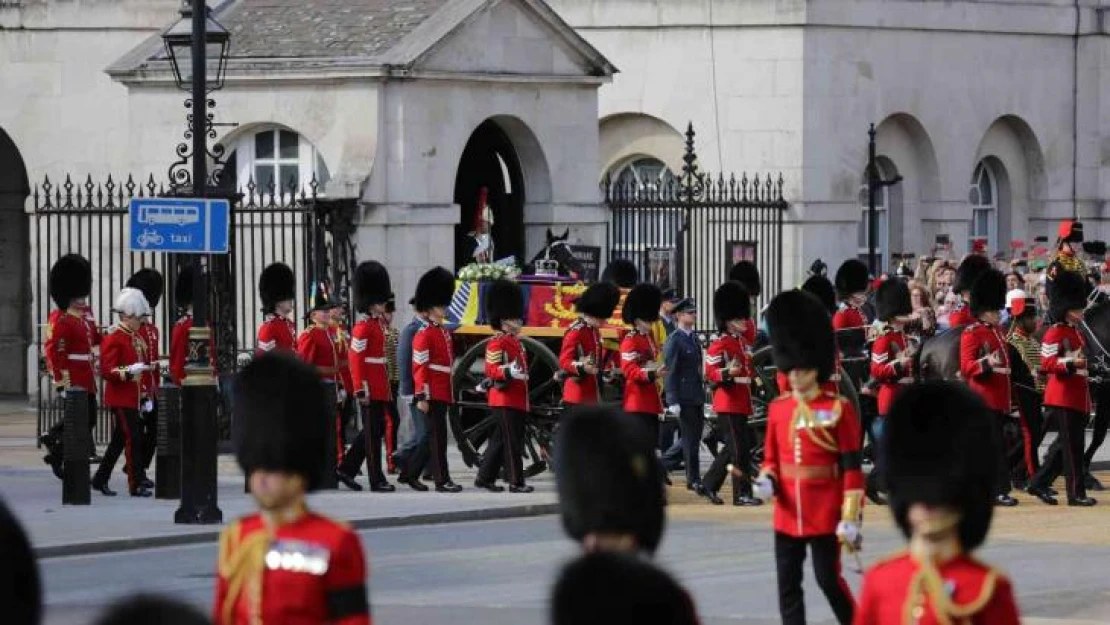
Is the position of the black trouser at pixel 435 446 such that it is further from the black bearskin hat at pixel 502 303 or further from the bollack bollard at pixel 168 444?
the bollack bollard at pixel 168 444

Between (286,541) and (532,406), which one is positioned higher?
(286,541)

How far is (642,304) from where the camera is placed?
64.3 feet

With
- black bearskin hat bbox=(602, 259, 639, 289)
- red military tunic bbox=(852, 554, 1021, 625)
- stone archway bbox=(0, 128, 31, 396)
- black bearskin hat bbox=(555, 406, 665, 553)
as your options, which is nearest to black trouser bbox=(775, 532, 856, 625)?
red military tunic bbox=(852, 554, 1021, 625)

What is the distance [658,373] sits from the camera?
63.8 ft

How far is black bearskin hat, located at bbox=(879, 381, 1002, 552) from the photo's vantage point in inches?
314

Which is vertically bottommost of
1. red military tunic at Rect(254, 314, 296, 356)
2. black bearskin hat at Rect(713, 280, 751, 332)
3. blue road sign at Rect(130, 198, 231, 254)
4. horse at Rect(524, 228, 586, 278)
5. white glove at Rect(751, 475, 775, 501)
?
white glove at Rect(751, 475, 775, 501)

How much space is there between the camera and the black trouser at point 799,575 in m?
11.6

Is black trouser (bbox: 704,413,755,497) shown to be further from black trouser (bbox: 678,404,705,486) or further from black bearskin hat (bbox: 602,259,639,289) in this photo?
black bearskin hat (bbox: 602,259,639,289)

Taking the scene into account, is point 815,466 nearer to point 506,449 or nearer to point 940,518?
point 940,518

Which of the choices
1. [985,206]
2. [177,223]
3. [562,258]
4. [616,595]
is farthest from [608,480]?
[985,206]

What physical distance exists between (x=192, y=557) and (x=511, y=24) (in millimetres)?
9386

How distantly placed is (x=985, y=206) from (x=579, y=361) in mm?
15417

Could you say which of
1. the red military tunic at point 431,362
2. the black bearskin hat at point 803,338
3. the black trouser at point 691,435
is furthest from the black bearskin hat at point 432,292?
the black bearskin hat at point 803,338

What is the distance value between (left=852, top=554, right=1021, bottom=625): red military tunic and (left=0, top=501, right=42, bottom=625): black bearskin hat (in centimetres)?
250
